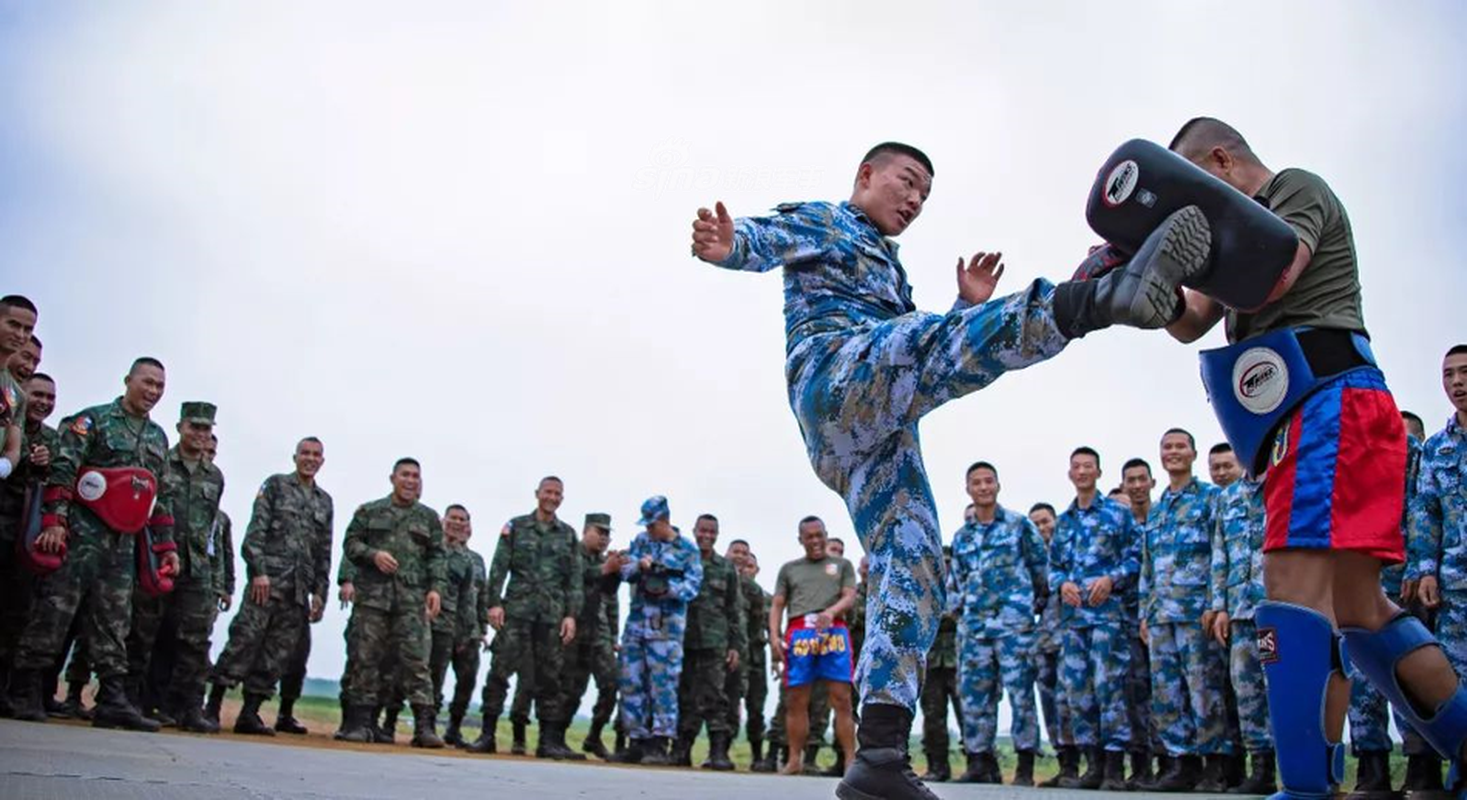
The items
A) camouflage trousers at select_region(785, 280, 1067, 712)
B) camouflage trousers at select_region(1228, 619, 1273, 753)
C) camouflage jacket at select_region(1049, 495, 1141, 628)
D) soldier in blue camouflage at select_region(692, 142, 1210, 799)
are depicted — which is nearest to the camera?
soldier in blue camouflage at select_region(692, 142, 1210, 799)

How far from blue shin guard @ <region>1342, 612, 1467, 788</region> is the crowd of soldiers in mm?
3104

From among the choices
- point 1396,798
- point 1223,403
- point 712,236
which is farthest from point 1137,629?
point 712,236

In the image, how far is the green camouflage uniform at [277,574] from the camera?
32.2 ft

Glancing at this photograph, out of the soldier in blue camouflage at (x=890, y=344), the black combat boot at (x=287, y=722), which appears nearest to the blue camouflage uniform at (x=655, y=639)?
the black combat boot at (x=287, y=722)

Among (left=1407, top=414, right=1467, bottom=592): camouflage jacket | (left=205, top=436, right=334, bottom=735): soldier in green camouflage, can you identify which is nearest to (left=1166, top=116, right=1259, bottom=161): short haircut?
(left=1407, top=414, right=1467, bottom=592): camouflage jacket

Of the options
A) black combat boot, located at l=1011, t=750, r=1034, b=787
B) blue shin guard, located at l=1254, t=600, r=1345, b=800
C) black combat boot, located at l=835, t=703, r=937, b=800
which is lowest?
black combat boot, located at l=1011, t=750, r=1034, b=787

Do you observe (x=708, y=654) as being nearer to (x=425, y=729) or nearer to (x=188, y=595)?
(x=425, y=729)

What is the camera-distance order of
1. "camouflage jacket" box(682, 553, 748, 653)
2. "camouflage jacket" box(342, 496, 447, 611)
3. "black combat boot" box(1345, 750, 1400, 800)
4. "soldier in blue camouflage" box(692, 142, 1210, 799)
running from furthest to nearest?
"camouflage jacket" box(682, 553, 748, 653), "camouflage jacket" box(342, 496, 447, 611), "black combat boot" box(1345, 750, 1400, 800), "soldier in blue camouflage" box(692, 142, 1210, 799)

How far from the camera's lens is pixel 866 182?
12.4 feet

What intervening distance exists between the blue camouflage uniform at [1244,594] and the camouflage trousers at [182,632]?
745cm

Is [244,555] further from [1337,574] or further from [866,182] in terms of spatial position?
[1337,574]

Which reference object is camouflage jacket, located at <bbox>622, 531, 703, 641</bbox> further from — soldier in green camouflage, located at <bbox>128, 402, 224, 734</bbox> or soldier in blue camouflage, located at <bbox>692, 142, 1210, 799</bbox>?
soldier in blue camouflage, located at <bbox>692, 142, 1210, 799</bbox>

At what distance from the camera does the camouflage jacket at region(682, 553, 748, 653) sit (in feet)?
42.2

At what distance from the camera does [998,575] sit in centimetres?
951
